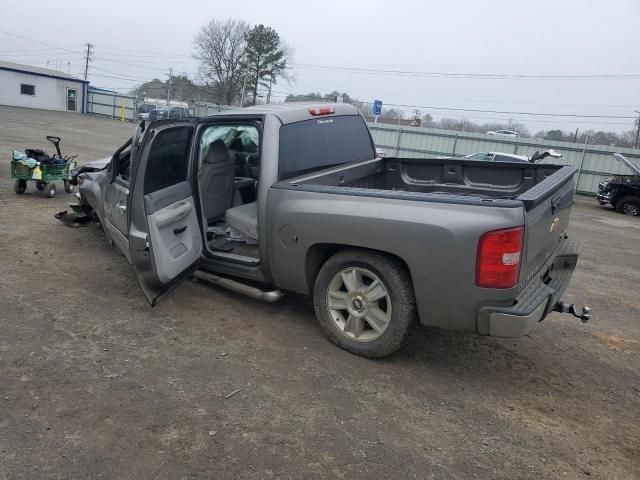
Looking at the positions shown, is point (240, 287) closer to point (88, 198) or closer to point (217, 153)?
point (217, 153)

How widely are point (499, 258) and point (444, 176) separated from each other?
236 centimetres

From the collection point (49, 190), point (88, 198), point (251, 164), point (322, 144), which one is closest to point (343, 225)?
point (322, 144)

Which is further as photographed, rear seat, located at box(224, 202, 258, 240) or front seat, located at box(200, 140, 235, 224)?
front seat, located at box(200, 140, 235, 224)

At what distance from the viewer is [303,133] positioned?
14.9 ft

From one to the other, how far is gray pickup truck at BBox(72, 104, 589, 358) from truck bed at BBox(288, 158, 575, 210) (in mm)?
13

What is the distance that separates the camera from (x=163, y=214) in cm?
428

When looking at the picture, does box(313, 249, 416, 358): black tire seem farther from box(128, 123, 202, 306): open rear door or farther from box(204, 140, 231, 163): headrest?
box(204, 140, 231, 163): headrest

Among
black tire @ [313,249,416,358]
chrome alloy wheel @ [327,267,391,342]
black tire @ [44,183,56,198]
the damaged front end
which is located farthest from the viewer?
black tire @ [44,183,56,198]

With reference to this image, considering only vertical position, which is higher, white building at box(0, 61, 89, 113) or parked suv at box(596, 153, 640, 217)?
white building at box(0, 61, 89, 113)

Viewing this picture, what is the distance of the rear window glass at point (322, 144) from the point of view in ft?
14.2

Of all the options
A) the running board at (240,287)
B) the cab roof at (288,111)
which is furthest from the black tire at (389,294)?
the cab roof at (288,111)

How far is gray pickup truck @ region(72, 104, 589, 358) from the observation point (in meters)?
3.23

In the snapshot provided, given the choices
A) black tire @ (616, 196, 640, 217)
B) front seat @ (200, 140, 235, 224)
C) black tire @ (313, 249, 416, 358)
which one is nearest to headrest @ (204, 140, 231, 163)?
front seat @ (200, 140, 235, 224)

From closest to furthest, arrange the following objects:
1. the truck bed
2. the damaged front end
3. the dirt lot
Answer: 1. the dirt lot
2. the truck bed
3. the damaged front end
